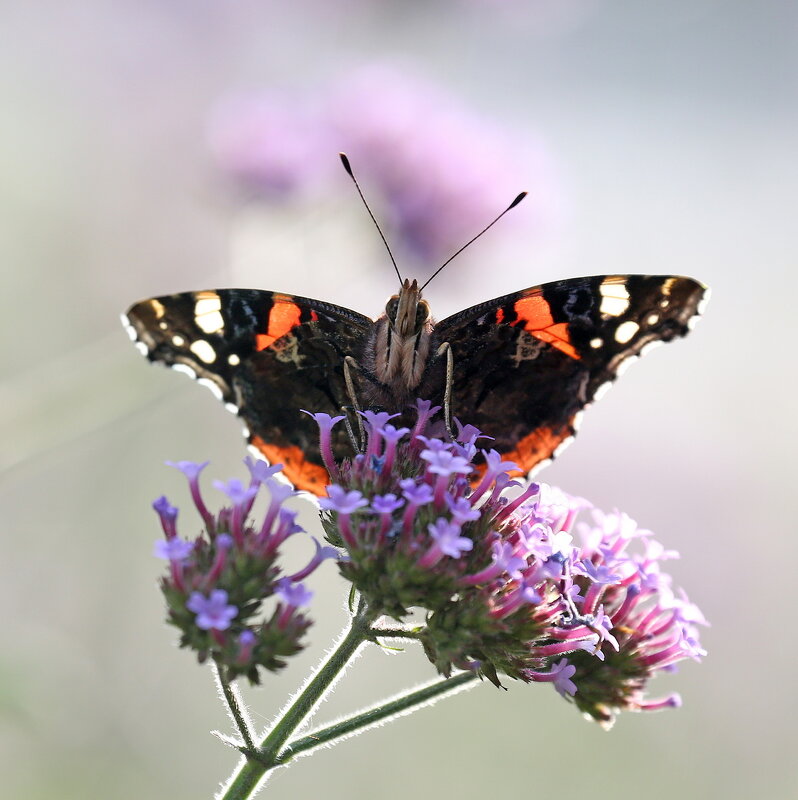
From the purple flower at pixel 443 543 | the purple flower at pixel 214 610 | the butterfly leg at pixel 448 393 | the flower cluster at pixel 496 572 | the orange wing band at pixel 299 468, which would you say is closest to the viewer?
the purple flower at pixel 214 610

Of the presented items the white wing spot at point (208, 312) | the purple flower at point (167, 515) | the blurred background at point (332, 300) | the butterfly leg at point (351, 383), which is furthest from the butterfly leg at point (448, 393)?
the blurred background at point (332, 300)

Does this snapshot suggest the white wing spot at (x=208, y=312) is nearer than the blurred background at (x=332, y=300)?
Yes

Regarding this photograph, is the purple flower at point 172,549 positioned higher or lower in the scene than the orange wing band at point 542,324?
lower

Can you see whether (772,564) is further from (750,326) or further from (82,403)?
(82,403)

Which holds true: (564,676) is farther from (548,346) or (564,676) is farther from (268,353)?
(268,353)

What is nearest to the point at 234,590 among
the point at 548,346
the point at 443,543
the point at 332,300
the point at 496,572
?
the point at 443,543

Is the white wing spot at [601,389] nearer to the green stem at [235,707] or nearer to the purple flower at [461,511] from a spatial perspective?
the purple flower at [461,511]

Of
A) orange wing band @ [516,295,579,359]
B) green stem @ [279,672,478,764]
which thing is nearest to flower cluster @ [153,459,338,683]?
green stem @ [279,672,478,764]

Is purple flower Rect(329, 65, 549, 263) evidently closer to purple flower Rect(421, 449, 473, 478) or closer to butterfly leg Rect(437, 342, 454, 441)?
butterfly leg Rect(437, 342, 454, 441)
